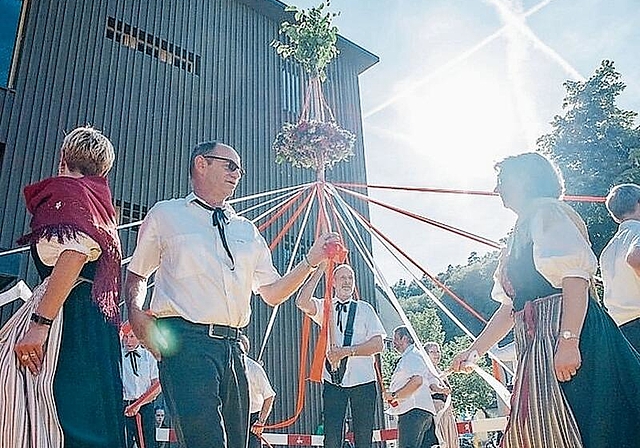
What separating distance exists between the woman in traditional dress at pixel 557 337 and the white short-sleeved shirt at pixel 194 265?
125 cm

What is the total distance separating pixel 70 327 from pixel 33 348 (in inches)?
6.8

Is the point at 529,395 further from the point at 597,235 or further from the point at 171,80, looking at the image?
the point at 597,235

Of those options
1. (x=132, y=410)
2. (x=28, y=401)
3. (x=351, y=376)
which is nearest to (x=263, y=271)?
(x=28, y=401)

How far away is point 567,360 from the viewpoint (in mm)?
2410

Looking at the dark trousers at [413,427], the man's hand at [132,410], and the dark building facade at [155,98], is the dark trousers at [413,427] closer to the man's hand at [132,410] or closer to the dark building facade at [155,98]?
the man's hand at [132,410]

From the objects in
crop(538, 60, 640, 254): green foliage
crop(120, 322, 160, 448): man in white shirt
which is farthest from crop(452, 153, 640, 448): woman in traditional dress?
crop(538, 60, 640, 254): green foliage

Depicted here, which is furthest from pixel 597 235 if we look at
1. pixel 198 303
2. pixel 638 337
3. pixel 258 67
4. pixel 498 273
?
pixel 198 303

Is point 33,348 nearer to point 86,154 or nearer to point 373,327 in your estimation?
point 86,154

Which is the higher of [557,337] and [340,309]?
[340,309]

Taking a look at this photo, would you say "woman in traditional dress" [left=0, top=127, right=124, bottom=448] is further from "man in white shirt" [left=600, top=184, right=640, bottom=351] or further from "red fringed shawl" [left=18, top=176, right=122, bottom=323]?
"man in white shirt" [left=600, top=184, right=640, bottom=351]

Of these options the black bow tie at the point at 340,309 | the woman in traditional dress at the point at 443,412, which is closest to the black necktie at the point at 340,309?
the black bow tie at the point at 340,309

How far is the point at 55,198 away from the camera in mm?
2660

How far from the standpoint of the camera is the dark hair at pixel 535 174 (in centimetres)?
287

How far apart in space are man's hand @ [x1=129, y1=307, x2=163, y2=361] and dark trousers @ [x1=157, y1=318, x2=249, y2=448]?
3 cm
